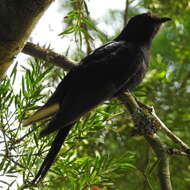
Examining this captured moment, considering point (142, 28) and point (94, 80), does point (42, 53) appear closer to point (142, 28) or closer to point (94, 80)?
point (94, 80)

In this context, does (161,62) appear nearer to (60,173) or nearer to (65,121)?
(65,121)

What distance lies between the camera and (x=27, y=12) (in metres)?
0.80

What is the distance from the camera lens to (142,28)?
183cm

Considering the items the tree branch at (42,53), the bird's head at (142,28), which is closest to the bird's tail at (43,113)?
the tree branch at (42,53)

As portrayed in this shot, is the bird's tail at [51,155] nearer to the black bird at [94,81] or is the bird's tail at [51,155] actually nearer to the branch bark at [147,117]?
the black bird at [94,81]

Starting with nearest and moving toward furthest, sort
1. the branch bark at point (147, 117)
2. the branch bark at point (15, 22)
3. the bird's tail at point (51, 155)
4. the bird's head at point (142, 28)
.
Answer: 1. the branch bark at point (15, 22)
2. the bird's tail at point (51, 155)
3. the branch bark at point (147, 117)
4. the bird's head at point (142, 28)

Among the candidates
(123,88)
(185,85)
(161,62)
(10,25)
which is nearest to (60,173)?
(10,25)

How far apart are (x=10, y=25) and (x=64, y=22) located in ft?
2.37

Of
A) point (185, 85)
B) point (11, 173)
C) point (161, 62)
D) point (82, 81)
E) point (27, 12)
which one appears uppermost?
point (185, 85)

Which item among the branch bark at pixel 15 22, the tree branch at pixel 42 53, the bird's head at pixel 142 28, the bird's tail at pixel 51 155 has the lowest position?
the bird's tail at pixel 51 155

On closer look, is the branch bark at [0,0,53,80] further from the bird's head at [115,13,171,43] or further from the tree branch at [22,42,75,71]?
the bird's head at [115,13,171,43]

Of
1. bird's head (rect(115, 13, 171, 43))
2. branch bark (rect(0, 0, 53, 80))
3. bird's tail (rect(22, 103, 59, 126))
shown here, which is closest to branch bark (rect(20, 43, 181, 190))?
bird's tail (rect(22, 103, 59, 126))

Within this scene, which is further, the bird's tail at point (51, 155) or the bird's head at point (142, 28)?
the bird's head at point (142, 28)

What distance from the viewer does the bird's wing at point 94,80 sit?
47.5 inches
